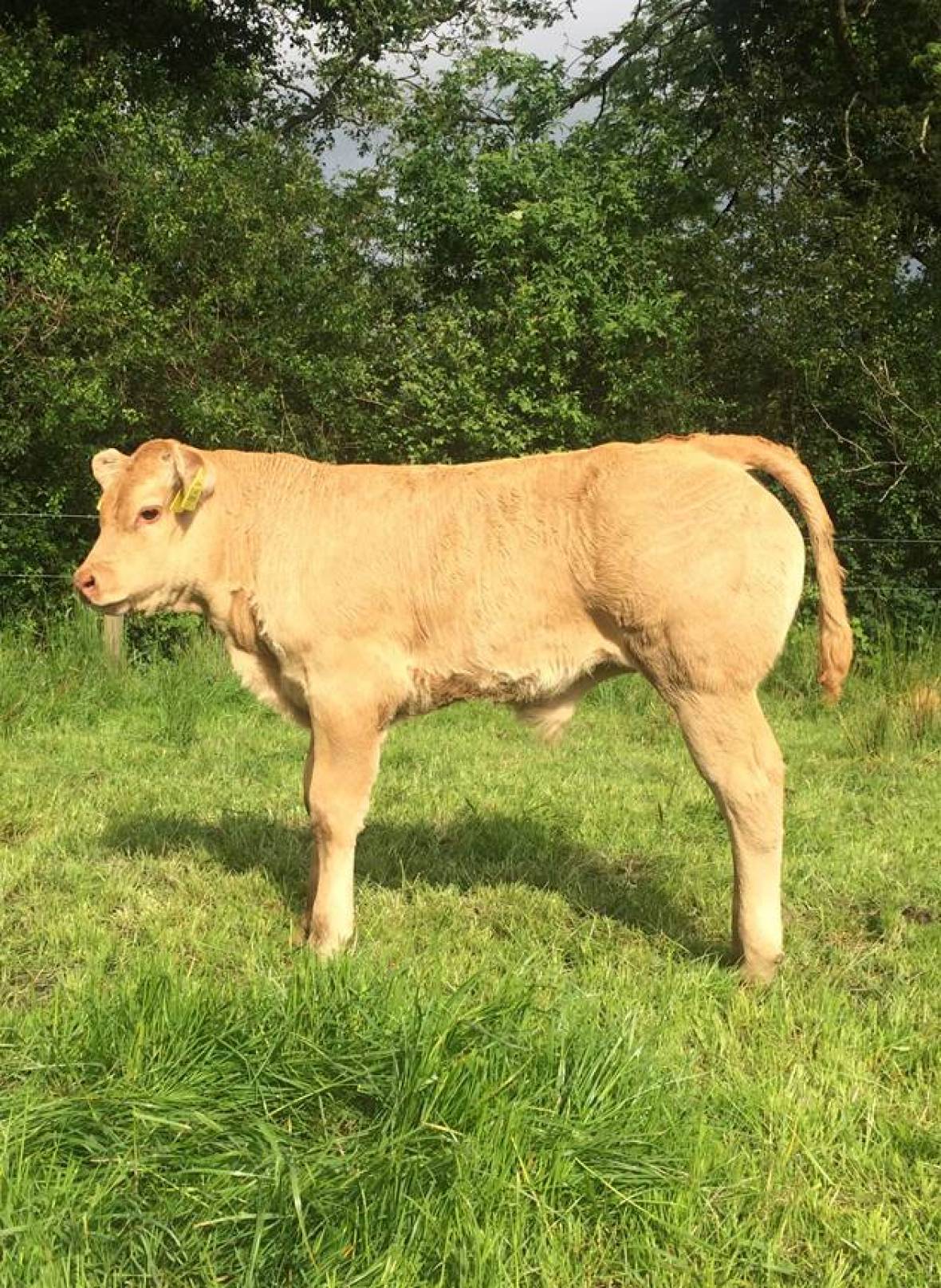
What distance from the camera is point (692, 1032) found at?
3.47 meters

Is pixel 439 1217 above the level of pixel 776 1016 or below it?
above

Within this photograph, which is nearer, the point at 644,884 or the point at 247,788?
the point at 644,884

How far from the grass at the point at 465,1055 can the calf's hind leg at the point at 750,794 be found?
6.8 inches

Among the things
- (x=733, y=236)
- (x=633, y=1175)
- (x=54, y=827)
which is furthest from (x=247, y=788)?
(x=733, y=236)

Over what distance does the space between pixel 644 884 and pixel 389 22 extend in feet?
47.3

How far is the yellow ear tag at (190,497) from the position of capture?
439cm

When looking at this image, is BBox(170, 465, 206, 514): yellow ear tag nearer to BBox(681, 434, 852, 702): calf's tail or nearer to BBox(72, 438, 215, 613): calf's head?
BBox(72, 438, 215, 613): calf's head

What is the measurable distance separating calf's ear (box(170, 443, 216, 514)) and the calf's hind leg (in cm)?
199

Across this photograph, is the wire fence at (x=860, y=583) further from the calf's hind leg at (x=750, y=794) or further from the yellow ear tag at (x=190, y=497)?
the calf's hind leg at (x=750, y=794)

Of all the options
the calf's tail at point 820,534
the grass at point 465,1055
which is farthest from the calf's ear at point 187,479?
the calf's tail at point 820,534

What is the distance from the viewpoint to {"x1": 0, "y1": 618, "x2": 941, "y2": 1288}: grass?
228cm

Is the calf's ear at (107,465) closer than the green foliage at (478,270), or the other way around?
the calf's ear at (107,465)

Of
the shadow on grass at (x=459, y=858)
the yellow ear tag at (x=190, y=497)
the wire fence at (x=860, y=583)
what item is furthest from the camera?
the wire fence at (x=860, y=583)

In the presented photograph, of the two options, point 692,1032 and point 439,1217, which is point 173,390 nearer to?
point 692,1032
